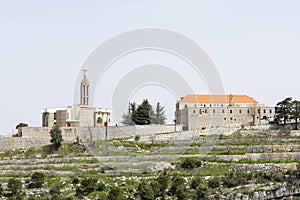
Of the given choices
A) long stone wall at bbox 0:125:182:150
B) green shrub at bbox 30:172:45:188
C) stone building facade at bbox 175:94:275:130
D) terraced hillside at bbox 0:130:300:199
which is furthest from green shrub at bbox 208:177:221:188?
stone building facade at bbox 175:94:275:130

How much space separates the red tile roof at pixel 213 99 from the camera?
78238mm

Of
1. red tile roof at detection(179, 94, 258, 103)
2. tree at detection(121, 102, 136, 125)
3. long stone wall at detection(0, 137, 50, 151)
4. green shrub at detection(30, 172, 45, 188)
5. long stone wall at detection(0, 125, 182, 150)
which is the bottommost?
green shrub at detection(30, 172, 45, 188)

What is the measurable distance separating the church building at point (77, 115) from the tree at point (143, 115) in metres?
4.01

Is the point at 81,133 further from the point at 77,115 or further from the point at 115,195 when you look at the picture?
the point at 115,195

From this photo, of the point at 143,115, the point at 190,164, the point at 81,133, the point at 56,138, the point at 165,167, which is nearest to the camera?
the point at 190,164

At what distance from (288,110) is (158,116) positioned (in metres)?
17.0

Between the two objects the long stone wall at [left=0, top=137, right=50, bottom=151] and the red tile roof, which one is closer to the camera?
the long stone wall at [left=0, top=137, right=50, bottom=151]

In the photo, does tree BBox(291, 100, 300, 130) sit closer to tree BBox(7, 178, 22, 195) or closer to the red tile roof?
the red tile roof

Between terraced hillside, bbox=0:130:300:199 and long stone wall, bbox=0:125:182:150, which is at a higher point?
long stone wall, bbox=0:125:182:150

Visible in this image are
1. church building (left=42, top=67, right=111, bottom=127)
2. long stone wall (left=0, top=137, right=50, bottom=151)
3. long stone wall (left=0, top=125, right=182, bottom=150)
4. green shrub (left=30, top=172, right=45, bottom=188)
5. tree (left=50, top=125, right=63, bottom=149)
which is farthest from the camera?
church building (left=42, top=67, right=111, bottom=127)

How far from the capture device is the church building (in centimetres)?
6856

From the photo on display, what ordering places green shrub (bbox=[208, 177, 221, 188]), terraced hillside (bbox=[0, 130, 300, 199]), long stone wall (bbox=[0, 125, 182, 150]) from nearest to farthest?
1. terraced hillside (bbox=[0, 130, 300, 199])
2. green shrub (bbox=[208, 177, 221, 188])
3. long stone wall (bbox=[0, 125, 182, 150])

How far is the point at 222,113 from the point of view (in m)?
72.2

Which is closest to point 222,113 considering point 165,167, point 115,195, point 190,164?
point 165,167
